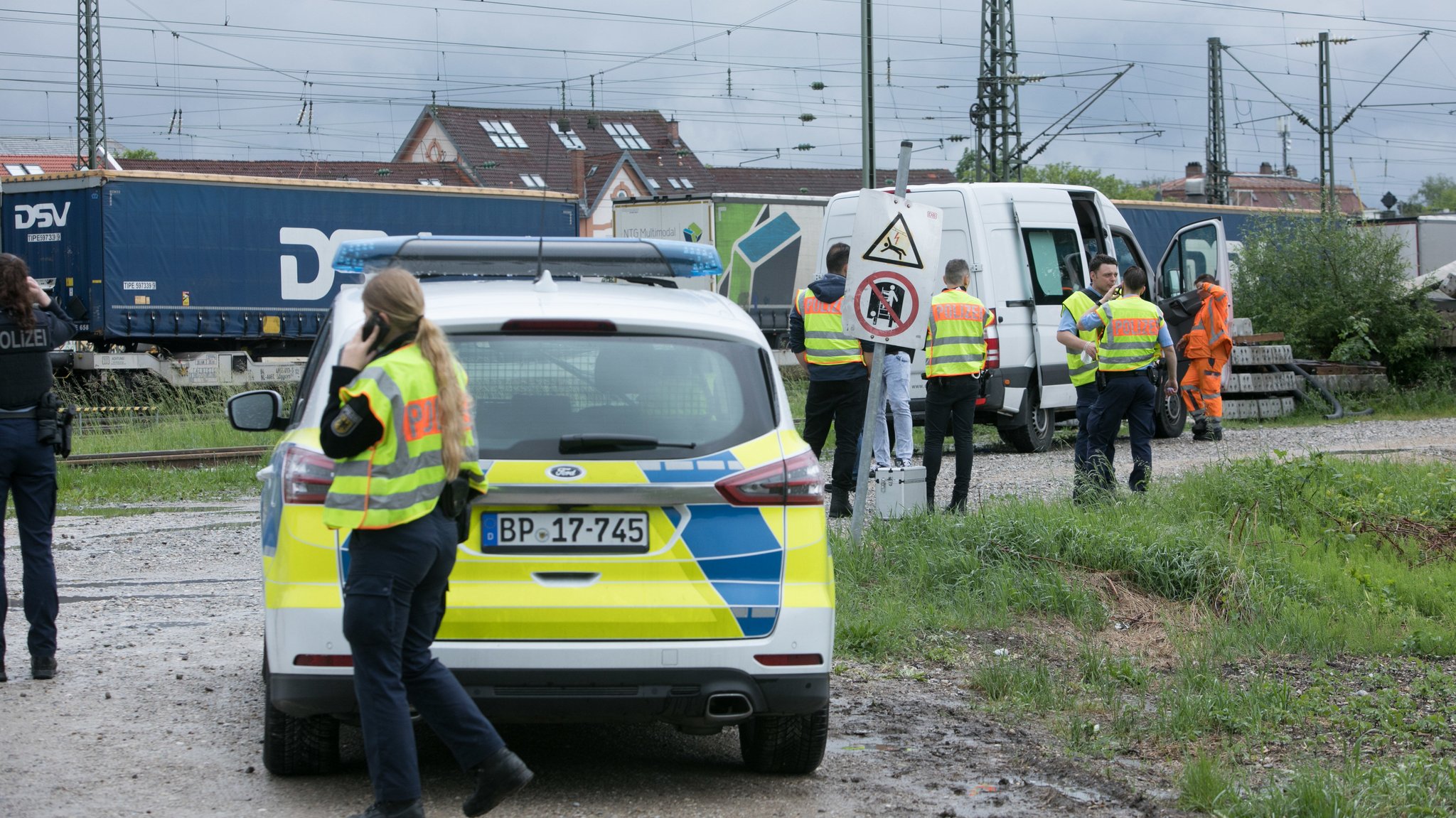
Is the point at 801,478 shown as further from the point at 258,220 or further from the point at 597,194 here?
the point at 597,194

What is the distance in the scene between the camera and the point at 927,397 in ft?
36.5

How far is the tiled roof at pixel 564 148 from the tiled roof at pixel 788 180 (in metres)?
1.08

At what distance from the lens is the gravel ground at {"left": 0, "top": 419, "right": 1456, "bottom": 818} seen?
4.90 meters

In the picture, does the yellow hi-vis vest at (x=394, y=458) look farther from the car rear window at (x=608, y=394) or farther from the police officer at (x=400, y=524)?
the car rear window at (x=608, y=394)

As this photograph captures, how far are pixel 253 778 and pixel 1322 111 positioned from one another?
47838 millimetres

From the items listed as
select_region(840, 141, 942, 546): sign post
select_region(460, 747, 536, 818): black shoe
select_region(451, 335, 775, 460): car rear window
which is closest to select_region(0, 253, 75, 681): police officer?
select_region(451, 335, 775, 460): car rear window

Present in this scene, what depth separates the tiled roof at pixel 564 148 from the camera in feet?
220

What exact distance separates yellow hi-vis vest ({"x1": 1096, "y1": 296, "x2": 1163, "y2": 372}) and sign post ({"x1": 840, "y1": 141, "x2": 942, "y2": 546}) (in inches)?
89.8

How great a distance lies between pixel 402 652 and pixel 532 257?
1946mm

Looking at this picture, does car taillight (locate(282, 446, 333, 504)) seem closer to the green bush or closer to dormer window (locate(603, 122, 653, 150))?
the green bush

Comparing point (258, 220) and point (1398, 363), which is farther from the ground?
point (258, 220)

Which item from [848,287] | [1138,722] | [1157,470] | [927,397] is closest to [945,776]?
[1138,722]

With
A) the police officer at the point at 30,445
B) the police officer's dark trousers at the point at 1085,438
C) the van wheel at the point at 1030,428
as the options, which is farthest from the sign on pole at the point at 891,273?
the van wheel at the point at 1030,428

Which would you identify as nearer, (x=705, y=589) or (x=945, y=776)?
(x=705, y=589)
